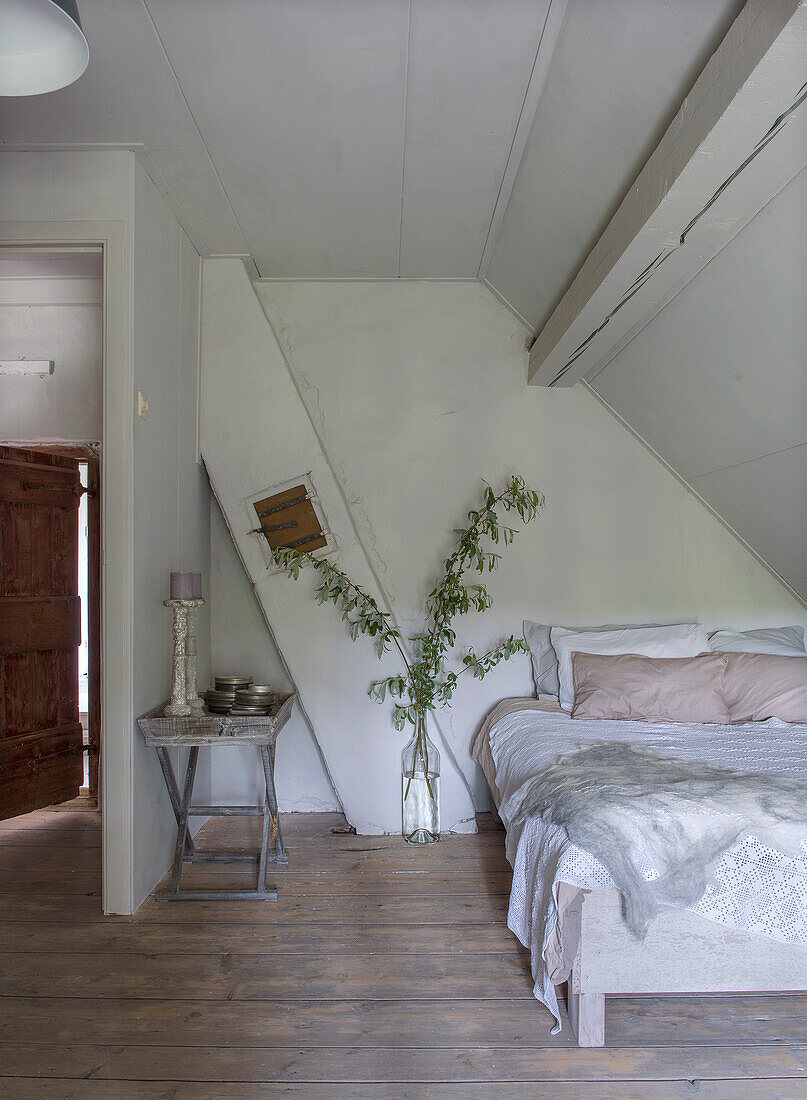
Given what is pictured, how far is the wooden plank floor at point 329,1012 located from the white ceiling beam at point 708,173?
2.34m

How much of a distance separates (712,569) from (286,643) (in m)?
2.30

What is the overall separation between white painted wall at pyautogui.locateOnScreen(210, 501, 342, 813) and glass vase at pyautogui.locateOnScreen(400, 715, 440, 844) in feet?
1.73

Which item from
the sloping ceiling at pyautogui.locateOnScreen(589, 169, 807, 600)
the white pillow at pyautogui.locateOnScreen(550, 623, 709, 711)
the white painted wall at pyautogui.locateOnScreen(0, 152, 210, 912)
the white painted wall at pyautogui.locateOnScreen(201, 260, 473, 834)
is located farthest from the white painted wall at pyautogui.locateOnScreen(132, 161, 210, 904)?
the sloping ceiling at pyautogui.locateOnScreen(589, 169, 807, 600)

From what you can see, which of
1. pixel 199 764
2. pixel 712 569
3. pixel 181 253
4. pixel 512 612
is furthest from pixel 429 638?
pixel 181 253

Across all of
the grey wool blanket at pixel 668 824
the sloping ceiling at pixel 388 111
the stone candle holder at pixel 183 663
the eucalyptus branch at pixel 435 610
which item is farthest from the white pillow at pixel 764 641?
the stone candle holder at pixel 183 663

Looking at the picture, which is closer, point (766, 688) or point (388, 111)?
point (388, 111)

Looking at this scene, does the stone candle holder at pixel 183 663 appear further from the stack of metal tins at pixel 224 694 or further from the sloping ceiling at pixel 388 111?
→ the sloping ceiling at pixel 388 111

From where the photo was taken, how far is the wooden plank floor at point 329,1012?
1.88 meters

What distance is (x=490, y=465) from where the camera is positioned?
404 centimetres

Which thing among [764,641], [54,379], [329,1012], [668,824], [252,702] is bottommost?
[329,1012]

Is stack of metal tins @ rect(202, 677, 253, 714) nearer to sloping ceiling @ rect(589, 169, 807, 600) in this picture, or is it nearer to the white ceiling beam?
the white ceiling beam

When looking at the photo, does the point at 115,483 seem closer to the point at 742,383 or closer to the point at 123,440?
the point at 123,440

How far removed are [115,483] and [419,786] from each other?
2035 mm

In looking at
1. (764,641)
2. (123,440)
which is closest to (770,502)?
(764,641)
